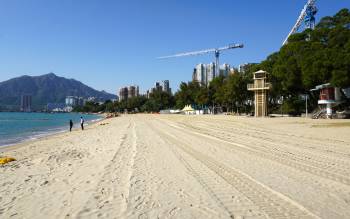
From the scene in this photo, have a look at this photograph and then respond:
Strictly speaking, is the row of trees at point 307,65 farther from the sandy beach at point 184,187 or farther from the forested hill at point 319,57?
the sandy beach at point 184,187

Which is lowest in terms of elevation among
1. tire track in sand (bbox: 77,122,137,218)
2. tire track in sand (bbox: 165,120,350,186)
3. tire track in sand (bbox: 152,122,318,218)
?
tire track in sand (bbox: 77,122,137,218)

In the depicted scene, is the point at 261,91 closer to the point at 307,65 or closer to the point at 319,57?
the point at 307,65

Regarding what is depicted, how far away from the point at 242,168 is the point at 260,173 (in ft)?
2.86

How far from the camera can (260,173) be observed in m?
9.35

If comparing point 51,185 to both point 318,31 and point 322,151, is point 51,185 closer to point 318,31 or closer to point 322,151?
point 322,151

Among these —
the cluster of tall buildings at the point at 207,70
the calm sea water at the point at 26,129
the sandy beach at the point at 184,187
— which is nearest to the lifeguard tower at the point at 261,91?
the calm sea water at the point at 26,129

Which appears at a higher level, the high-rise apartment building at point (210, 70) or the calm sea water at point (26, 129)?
the high-rise apartment building at point (210, 70)

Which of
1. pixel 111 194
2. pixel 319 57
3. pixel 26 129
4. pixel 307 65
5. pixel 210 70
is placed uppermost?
pixel 210 70

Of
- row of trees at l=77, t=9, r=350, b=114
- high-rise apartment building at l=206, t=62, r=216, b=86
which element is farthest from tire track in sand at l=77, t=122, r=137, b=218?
high-rise apartment building at l=206, t=62, r=216, b=86

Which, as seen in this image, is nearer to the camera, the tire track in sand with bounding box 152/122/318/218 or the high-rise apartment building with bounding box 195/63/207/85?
the tire track in sand with bounding box 152/122/318/218

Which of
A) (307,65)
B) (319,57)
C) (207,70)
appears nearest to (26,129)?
(307,65)

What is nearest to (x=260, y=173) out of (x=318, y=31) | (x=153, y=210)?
(x=153, y=210)

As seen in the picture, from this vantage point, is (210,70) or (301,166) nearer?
(301,166)

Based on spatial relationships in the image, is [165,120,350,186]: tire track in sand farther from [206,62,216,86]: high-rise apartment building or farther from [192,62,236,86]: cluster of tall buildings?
[206,62,216,86]: high-rise apartment building
